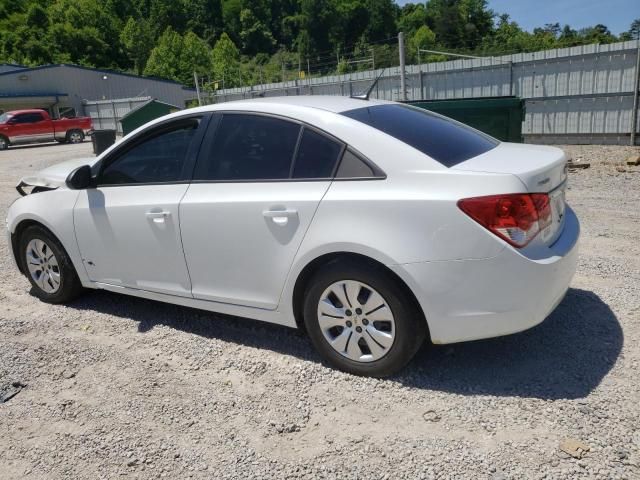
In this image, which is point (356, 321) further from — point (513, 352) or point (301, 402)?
point (513, 352)

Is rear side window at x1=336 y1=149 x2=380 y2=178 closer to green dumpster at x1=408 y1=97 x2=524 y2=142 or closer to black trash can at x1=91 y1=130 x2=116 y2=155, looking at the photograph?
green dumpster at x1=408 y1=97 x2=524 y2=142

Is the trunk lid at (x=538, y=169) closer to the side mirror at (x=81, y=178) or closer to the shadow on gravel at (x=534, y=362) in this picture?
the shadow on gravel at (x=534, y=362)

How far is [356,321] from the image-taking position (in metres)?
3.21

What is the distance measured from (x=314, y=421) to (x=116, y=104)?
35.0m

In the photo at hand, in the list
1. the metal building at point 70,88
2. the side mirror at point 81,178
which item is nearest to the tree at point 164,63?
the metal building at point 70,88

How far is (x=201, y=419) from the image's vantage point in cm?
307

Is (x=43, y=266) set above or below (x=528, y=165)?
below

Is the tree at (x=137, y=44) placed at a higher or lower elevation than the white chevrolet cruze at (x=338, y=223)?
higher

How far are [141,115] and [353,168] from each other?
16821 millimetres

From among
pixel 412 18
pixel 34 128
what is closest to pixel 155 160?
pixel 34 128

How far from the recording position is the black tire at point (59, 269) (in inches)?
181

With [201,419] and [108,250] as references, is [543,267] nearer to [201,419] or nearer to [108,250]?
[201,419]

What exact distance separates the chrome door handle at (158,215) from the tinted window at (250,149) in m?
0.33

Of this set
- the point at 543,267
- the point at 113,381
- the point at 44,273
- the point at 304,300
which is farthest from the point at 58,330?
the point at 543,267
